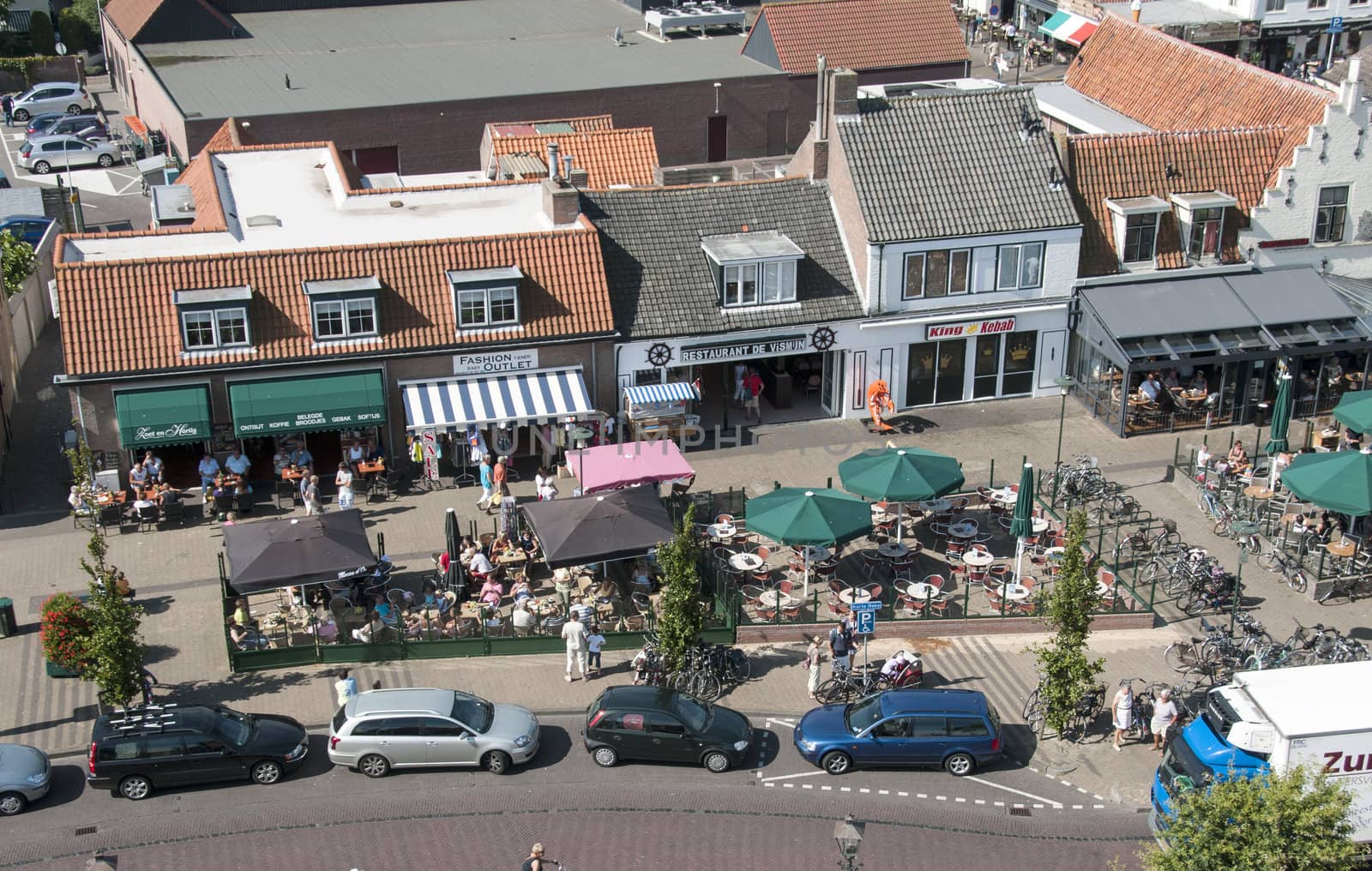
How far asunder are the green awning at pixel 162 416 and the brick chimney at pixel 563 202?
11.1 m

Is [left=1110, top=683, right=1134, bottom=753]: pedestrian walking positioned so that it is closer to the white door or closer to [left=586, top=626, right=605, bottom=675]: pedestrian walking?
[left=586, top=626, right=605, bottom=675]: pedestrian walking

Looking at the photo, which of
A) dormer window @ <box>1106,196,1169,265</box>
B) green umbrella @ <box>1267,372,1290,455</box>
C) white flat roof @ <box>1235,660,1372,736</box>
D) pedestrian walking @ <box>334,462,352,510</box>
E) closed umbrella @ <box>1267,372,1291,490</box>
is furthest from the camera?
dormer window @ <box>1106,196,1169,265</box>

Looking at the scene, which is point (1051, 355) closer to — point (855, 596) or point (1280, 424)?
point (1280, 424)

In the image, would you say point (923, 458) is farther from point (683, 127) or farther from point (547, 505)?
point (683, 127)

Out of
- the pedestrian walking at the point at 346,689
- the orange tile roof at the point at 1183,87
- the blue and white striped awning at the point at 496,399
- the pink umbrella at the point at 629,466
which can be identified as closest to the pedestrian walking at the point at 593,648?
the pedestrian walking at the point at 346,689

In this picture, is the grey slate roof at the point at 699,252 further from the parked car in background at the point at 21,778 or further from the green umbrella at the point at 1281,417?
the parked car in background at the point at 21,778

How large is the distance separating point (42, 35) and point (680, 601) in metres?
75.6

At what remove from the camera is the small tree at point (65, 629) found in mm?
30141

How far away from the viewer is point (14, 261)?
5006cm

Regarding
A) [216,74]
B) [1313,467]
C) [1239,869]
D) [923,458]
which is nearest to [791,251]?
[923,458]

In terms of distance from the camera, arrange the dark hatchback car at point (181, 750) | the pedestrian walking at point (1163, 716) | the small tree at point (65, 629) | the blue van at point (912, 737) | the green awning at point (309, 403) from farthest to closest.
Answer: the green awning at point (309, 403) → the small tree at point (65, 629) → the pedestrian walking at point (1163, 716) → the blue van at point (912, 737) → the dark hatchback car at point (181, 750)

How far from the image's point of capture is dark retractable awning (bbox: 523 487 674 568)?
3419 cm

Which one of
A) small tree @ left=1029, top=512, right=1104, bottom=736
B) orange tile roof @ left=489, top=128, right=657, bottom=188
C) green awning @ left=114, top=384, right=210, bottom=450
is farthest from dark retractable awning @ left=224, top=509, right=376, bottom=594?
orange tile roof @ left=489, top=128, right=657, bottom=188

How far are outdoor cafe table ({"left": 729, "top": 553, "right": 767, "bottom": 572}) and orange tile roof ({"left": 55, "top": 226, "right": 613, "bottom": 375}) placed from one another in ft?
28.9
